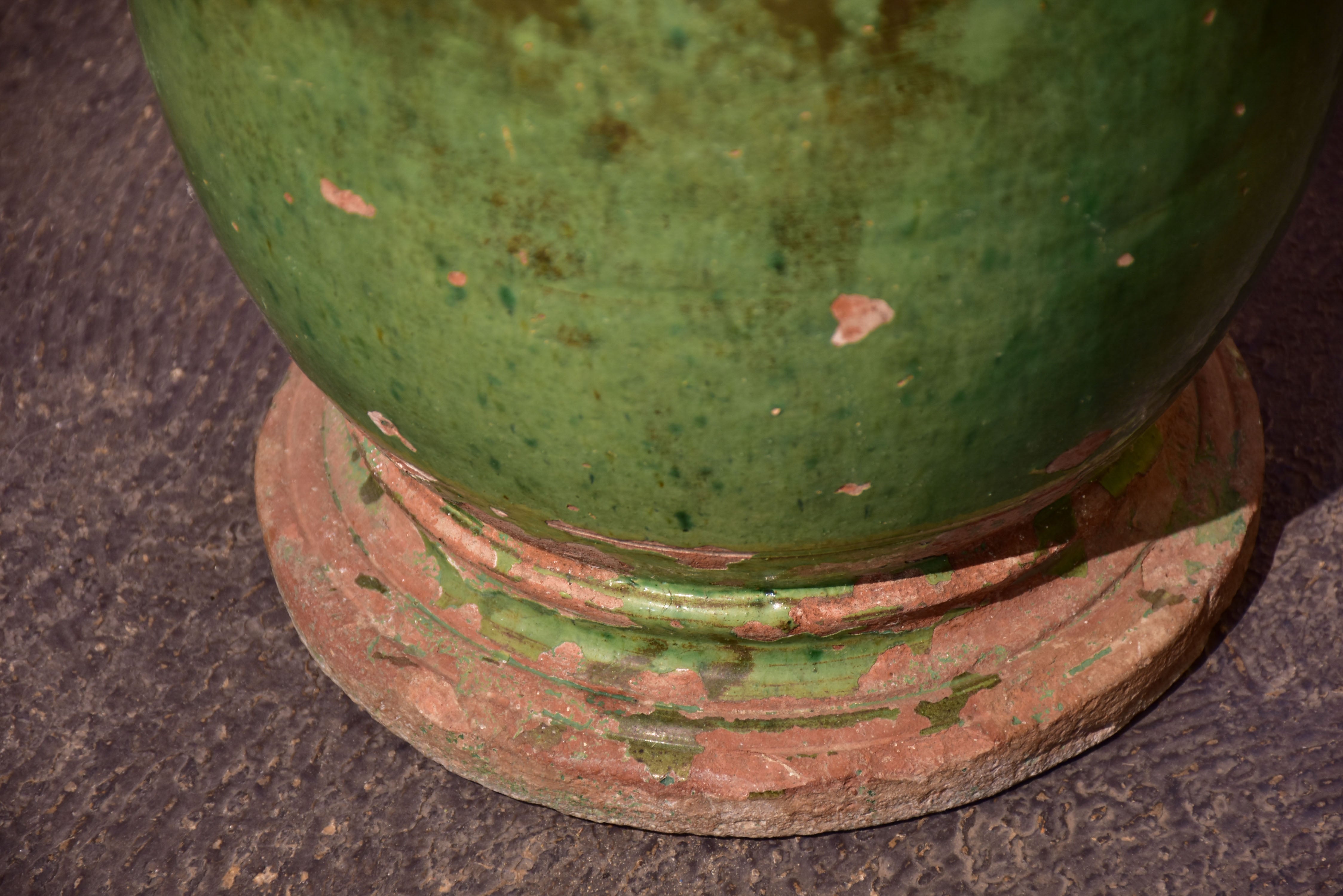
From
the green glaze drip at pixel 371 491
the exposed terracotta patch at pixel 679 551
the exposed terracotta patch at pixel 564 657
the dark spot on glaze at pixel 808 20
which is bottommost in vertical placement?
the green glaze drip at pixel 371 491

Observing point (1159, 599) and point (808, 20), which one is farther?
point (1159, 599)

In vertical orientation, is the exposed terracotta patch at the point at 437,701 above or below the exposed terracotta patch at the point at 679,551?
below

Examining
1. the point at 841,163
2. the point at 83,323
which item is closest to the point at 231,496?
the point at 83,323

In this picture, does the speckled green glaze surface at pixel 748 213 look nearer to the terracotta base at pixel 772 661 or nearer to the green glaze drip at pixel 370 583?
the terracotta base at pixel 772 661

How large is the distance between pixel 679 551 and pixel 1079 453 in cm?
41

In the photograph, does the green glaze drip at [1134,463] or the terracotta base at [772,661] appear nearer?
the terracotta base at [772,661]

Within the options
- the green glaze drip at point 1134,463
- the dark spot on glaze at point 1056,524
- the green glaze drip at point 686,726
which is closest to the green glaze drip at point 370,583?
the green glaze drip at point 686,726

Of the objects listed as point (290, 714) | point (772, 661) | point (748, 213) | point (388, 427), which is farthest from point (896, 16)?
point (290, 714)

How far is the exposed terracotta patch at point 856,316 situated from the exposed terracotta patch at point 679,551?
1.04 feet

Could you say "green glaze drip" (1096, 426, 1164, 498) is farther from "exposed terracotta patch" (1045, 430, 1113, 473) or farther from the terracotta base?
"exposed terracotta patch" (1045, 430, 1113, 473)

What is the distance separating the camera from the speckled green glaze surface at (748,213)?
2.78 feet

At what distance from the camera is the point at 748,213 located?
89 centimetres

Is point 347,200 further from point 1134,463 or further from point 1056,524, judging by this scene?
point 1134,463

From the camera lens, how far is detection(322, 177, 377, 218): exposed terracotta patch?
975 mm
